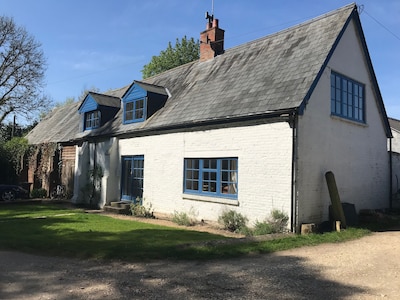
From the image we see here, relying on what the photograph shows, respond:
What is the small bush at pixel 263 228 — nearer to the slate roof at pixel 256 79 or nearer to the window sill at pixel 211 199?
the window sill at pixel 211 199

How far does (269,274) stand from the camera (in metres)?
6.52

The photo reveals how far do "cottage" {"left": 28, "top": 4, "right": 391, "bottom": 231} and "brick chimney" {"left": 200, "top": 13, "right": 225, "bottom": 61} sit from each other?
54 millimetres

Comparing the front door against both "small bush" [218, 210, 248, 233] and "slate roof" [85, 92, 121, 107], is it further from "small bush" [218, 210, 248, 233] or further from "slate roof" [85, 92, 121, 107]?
"small bush" [218, 210, 248, 233]

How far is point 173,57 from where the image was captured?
4850 cm

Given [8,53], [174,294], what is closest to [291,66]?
[174,294]

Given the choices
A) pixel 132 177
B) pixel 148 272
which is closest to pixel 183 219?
pixel 132 177

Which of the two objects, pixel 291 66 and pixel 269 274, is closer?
pixel 269 274

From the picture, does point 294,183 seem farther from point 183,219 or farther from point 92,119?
point 92,119

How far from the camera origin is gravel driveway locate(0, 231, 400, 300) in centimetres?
543

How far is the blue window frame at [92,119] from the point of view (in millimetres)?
20516

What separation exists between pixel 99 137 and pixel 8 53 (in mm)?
10674

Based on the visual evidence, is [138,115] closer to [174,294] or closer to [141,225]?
[141,225]

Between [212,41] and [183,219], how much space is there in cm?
956

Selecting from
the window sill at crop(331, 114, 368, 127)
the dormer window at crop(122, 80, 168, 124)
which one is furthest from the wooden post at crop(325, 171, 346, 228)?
the dormer window at crop(122, 80, 168, 124)
